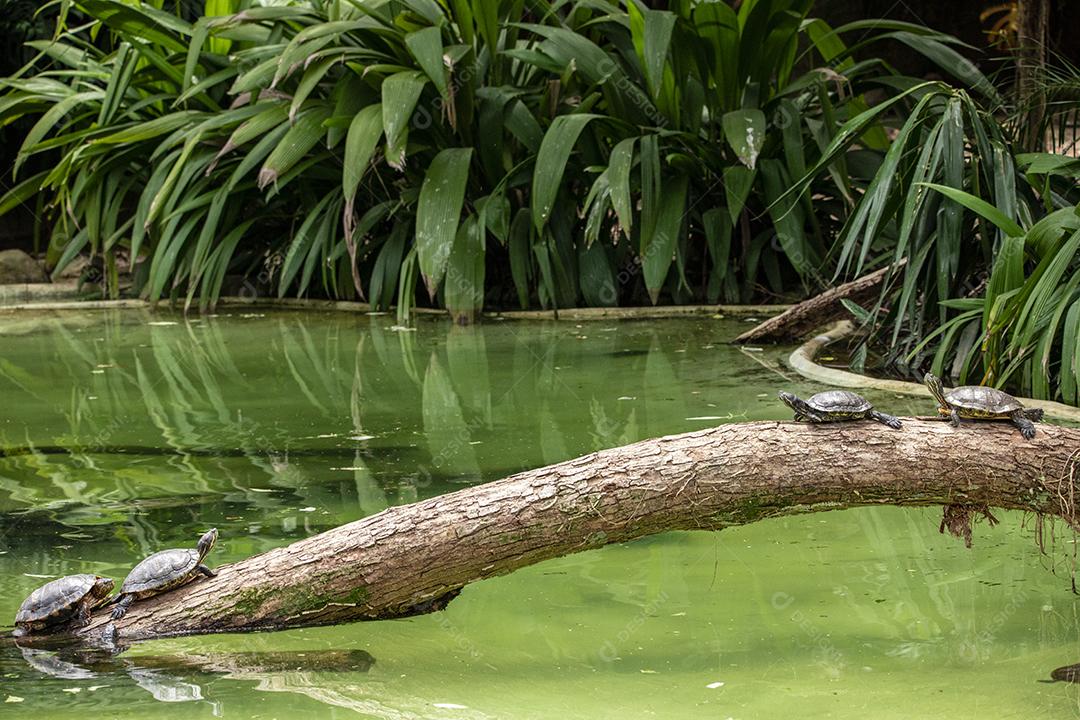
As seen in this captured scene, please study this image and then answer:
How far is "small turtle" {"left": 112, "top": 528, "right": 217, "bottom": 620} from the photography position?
2.43 meters

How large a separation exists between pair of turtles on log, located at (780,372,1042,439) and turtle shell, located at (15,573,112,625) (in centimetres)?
139

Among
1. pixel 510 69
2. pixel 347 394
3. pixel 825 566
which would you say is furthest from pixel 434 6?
pixel 825 566

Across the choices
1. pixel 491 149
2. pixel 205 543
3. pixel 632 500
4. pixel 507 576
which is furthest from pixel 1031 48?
pixel 205 543

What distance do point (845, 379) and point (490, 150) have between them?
3.20 m

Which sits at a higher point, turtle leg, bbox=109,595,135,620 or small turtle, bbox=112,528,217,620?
small turtle, bbox=112,528,217,620

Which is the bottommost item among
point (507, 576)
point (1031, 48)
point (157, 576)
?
point (507, 576)

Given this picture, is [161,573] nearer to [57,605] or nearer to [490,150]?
[57,605]

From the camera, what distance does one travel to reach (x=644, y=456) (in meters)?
2.34

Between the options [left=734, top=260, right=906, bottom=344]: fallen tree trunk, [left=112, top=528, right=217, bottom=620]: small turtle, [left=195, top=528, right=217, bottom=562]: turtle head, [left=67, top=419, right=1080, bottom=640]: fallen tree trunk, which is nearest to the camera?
[left=67, top=419, right=1080, bottom=640]: fallen tree trunk

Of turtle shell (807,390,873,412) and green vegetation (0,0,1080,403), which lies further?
green vegetation (0,0,1080,403)

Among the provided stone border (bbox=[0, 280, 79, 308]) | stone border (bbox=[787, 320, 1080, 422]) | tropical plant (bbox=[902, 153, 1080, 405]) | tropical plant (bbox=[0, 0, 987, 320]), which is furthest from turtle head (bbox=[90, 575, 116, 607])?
stone border (bbox=[0, 280, 79, 308])

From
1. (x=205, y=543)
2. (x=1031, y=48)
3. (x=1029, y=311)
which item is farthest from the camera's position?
(x=1031, y=48)

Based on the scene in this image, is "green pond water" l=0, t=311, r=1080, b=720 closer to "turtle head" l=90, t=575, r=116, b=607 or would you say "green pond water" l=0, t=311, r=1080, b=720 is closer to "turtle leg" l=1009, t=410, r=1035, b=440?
"turtle head" l=90, t=575, r=116, b=607

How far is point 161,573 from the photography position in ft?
7.98
